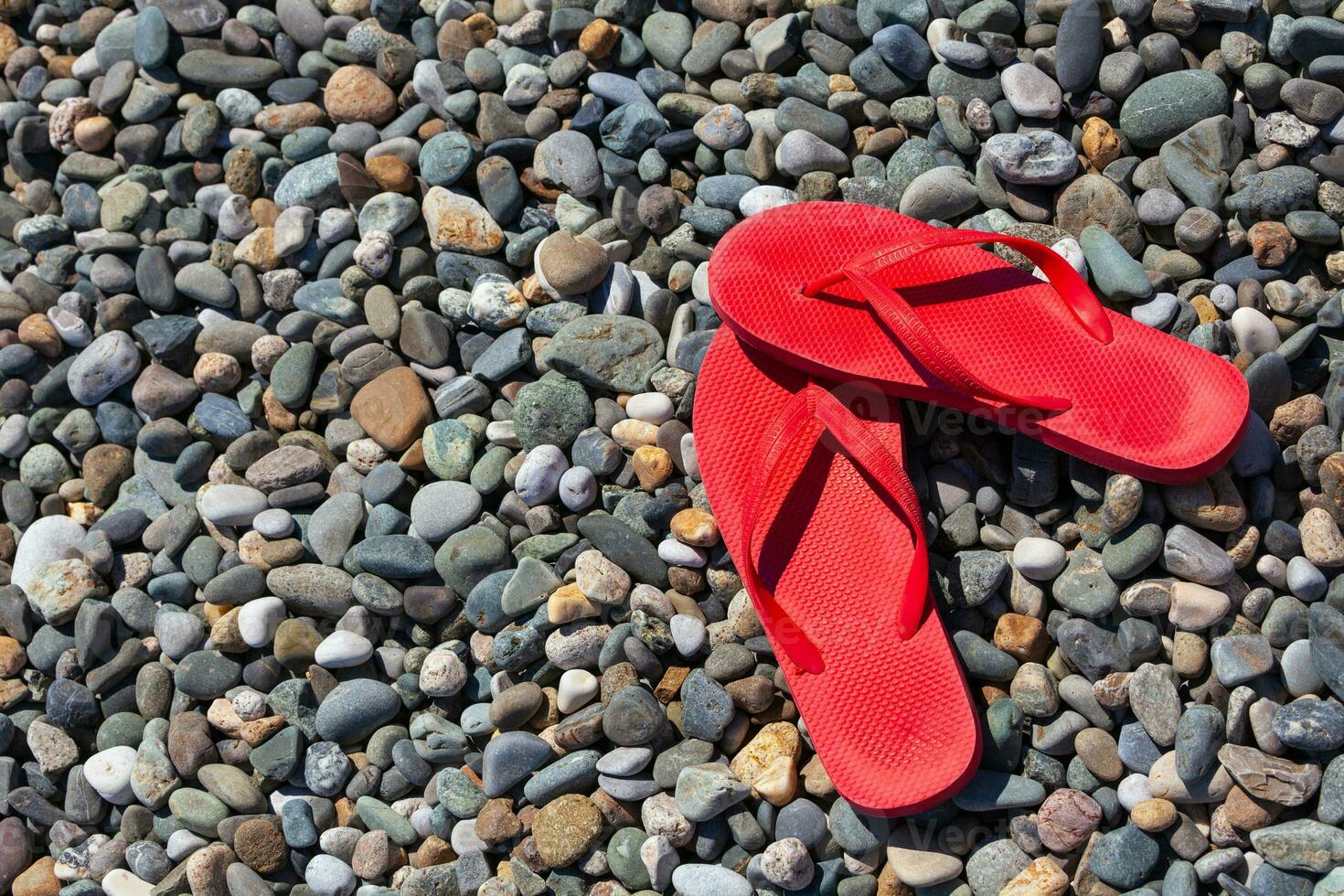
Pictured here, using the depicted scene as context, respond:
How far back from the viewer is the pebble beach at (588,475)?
66.2 inches

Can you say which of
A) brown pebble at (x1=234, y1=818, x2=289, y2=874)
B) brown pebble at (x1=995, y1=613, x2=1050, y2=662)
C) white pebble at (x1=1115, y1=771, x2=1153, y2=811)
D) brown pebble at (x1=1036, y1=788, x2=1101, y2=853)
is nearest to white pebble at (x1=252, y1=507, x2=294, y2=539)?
A: brown pebble at (x1=234, y1=818, x2=289, y2=874)

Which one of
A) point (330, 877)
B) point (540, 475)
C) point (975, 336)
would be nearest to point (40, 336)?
point (540, 475)

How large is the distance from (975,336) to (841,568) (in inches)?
18.5

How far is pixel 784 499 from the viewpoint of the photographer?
1825mm

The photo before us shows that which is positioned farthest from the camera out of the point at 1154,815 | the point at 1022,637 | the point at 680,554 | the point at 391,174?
the point at 391,174

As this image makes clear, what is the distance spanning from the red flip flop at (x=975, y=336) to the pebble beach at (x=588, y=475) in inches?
2.7

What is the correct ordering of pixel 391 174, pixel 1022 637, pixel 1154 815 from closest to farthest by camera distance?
pixel 1154 815, pixel 1022 637, pixel 391 174

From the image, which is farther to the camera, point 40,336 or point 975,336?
point 40,336

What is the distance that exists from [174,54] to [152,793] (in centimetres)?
164

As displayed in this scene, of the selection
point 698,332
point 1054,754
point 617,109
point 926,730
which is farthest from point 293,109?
point 1054,754

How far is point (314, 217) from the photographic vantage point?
226 centimetres

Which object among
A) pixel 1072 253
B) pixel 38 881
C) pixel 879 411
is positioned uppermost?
pixel 1072 253

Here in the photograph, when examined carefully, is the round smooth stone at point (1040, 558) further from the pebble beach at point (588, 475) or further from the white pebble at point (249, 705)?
the white pebble at point (249, 705)

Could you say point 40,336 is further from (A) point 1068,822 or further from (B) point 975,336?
(A) point 1068,822
